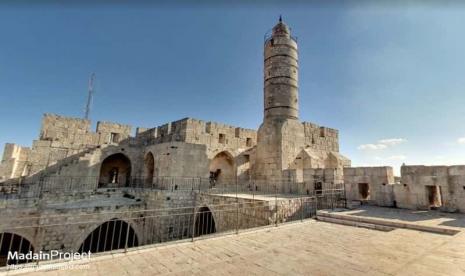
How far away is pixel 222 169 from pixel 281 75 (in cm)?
955

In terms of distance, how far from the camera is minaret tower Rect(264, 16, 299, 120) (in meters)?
15.6

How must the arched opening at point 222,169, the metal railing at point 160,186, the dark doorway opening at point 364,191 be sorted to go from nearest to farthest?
1. the dark doorway opening at point 364,191
2. the metal railing at point 160,186
3. the arched opening at point 222,169

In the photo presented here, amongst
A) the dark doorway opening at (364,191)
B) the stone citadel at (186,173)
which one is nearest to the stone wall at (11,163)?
the stone citadel at (186,173)

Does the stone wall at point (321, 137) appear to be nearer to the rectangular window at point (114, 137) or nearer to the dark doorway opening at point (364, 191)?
the dark doorway opening at point (364, 191)

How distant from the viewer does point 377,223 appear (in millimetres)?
6266

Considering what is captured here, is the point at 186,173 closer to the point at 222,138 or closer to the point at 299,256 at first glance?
the point at 222,138

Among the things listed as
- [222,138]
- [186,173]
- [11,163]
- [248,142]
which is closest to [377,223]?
[186,173]

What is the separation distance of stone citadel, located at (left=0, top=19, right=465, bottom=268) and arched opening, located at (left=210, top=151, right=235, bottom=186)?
92 mm

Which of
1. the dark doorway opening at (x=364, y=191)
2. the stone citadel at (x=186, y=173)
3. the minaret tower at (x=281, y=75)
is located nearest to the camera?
the stone citadel at (x=186, y=173)

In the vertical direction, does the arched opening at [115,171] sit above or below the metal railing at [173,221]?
above

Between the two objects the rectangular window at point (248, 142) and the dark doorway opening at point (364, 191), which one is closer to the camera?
the dark doorway opening at point (364, 191)

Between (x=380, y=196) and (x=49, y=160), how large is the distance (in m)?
21.9

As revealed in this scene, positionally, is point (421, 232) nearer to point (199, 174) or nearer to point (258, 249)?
point (258, 249)

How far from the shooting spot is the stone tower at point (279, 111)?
1480cm
